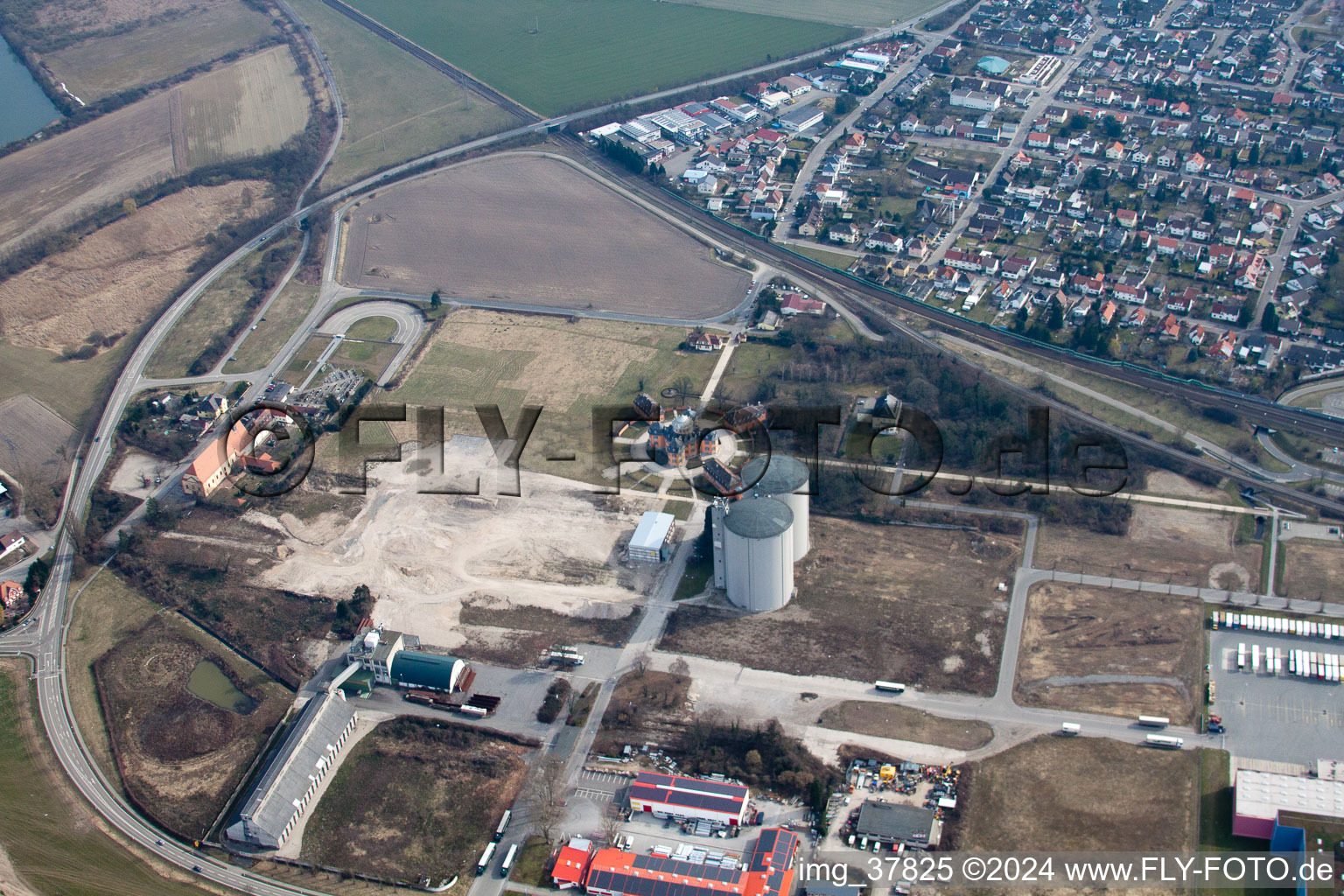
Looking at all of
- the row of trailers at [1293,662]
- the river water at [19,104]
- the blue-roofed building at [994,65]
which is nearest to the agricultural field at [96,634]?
the row of trailers at [1293,662]

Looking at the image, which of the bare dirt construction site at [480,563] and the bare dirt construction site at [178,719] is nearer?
the bare dirt construction site at [178,719]

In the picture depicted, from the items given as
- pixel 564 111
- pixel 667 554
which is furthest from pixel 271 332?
pixel 564 111

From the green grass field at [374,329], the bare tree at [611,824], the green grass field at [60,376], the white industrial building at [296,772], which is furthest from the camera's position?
the green grass field at [374,329]

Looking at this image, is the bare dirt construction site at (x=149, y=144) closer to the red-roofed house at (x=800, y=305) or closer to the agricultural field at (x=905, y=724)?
the red-roofed house at (x=800, y=305)

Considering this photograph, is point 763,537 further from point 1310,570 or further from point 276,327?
point 276,327

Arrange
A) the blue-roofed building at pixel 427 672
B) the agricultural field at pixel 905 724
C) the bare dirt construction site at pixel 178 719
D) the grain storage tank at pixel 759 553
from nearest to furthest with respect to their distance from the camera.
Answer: the bare dirt construction site at pixel 178 719 < the agricultural field at pixel 905 724 < the blue-roofed building at pixel 427 672 < the grain storage tank at pixel 759 553

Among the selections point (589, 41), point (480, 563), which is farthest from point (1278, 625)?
point (589, 41)

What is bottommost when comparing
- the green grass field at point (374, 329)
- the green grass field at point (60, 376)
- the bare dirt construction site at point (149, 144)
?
the green grass field at point (60, 376)

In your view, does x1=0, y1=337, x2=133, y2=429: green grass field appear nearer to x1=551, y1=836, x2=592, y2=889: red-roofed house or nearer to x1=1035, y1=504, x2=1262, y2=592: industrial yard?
x1=551, y1=836, x2=592, y2=889: red-roofed house
